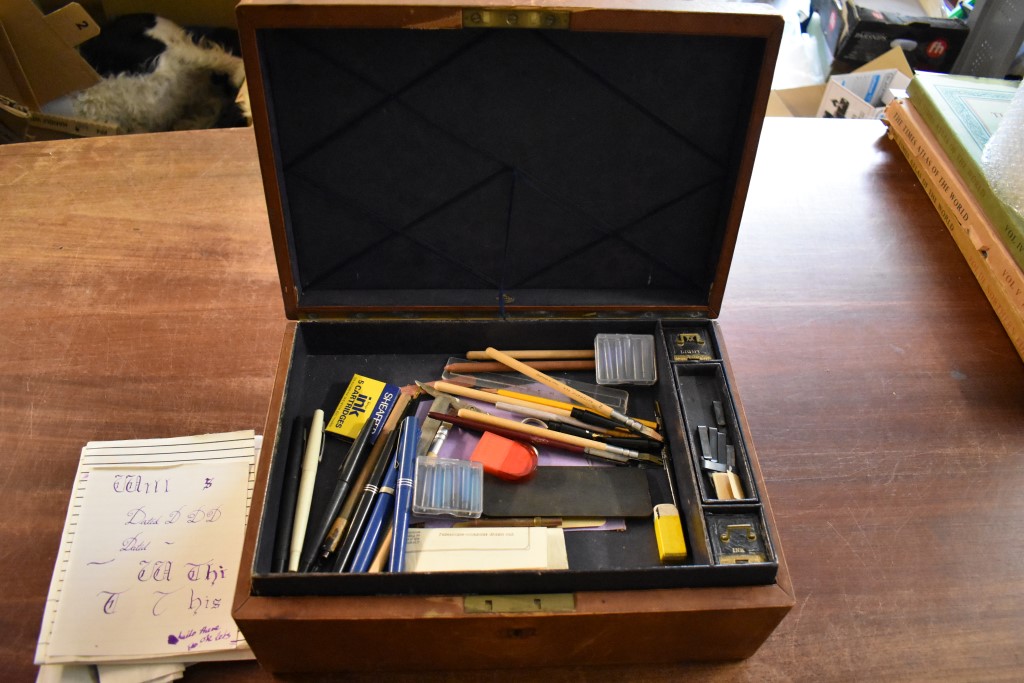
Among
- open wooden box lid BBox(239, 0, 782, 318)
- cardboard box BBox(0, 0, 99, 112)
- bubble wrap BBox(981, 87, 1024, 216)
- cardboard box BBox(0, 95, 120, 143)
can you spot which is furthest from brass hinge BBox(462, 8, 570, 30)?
cardboard box BBox(0, 95, 120, 143)

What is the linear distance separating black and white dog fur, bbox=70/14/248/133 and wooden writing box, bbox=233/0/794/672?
92cm

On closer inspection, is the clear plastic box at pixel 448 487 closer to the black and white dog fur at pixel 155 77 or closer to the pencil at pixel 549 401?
the pencil at pixel 549 401

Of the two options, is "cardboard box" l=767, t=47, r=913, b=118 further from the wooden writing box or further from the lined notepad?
the lined notepad

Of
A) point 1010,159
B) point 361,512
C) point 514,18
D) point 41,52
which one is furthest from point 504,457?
point 41,52

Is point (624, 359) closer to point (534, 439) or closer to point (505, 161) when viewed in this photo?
point (534, 439)

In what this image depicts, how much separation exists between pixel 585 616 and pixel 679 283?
41 centimetres

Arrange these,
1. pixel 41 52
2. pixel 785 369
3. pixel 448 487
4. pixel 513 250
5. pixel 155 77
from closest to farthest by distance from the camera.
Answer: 1. pixel 448 487
2. pixel 513 250
3. pixel 785 369
4. pixel 41 52
5. pixel 155 77

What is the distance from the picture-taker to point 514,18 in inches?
26.2

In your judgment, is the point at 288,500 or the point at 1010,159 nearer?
the point at 288,500

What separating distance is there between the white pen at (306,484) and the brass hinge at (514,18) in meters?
0.41

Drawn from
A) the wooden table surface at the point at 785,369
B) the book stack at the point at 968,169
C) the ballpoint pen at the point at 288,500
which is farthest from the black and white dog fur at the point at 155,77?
the book stack at the point at 968,169

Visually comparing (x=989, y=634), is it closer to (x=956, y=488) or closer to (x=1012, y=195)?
(x=956, y=488)

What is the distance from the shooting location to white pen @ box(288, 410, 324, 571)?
2.29ft

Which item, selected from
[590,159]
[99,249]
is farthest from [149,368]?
[590,159]
